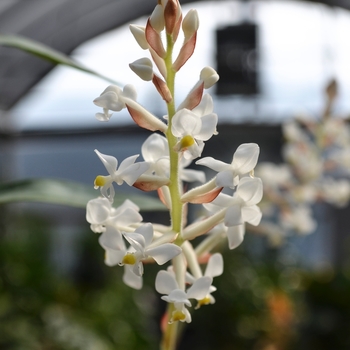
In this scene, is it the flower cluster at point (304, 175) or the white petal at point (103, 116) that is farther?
the flower cluster at point (304, 175)

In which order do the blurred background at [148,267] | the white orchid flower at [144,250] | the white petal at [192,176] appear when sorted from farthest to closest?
the blurred background at [148,267]
the white petal at [192,176]
the white orchid flower at [144,250]

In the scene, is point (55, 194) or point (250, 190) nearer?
point (250, 190)

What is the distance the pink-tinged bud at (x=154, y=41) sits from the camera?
36cm

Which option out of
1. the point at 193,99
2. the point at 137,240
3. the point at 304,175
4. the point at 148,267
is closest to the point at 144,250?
the point at 137,240

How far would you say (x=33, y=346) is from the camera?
7.89ft

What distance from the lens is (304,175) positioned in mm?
937

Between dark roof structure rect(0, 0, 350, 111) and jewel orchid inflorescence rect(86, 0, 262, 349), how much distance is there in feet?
12.7

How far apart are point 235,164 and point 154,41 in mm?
107

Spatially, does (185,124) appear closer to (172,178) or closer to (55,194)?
(172,178)

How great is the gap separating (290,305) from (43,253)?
7.10 ft

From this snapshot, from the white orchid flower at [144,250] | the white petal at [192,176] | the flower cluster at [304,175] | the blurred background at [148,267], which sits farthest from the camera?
the blurred background at [148,267]

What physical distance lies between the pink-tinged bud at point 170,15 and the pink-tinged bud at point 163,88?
37mm

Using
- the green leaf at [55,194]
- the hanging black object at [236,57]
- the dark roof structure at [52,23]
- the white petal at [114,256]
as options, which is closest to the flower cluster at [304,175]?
the green leaf at [55,194]

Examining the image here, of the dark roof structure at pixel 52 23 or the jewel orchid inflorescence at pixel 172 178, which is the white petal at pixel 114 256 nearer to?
the jewel orchid inflorescence at pixel 172 178
